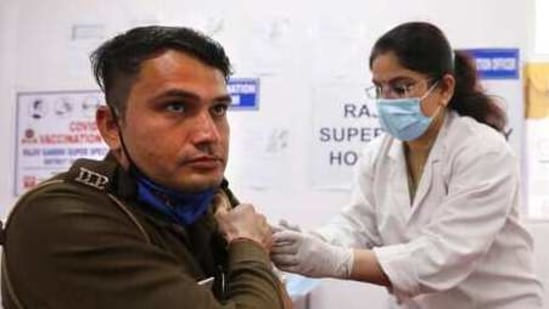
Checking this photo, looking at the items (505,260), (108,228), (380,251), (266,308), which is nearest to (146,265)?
(108,228)

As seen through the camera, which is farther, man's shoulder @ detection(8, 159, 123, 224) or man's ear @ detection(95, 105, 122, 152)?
man's ear @ detection(95, 105, 122, 152)

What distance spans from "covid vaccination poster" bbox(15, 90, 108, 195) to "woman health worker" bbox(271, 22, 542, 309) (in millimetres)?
1229

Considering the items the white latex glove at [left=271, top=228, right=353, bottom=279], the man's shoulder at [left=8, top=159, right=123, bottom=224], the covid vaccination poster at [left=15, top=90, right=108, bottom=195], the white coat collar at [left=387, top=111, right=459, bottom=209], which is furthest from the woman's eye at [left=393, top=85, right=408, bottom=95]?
the covid vaccination poster at [left=15, top=90, right=108, bottom=195]

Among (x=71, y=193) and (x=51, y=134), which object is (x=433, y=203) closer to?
(x=71, y=193)

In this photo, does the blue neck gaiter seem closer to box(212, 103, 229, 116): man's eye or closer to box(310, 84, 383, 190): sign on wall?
box(212, 103, 229, 116): man's eye

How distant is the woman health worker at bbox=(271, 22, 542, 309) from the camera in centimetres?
167

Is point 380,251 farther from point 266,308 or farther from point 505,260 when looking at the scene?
point 266,308

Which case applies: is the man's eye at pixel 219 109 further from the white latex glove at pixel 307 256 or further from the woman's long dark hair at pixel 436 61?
the woman's long dark hair at pixel 436 61

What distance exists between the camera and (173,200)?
3.67 ft

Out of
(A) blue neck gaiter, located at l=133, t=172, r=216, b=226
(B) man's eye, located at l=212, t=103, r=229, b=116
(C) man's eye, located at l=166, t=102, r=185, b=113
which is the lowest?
(A) blue neck gaiter, located at l=133, t=172, r=216, b=226

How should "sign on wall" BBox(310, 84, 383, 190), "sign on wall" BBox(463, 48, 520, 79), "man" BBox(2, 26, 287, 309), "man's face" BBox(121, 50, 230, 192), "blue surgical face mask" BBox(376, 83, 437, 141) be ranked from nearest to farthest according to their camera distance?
"man" BBox(2, 26, 287, 309) < "man's face" BBox(121, 50, 230, 192) < "blue surgical face mask" BBox(376, 83, 437, 141) < "sign on wall" BBox(463, 48, 520, 79) < "sign on wall" BBox(310, 84, 383, 190)

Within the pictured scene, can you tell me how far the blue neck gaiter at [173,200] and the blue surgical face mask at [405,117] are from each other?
0.78 metres

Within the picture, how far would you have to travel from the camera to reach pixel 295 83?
252 centimetres

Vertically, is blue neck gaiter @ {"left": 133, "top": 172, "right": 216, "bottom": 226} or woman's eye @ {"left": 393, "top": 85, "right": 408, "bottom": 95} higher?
woman's eye @ {"left": 393, "top": 85, "right": 408, "bottom": 95}
